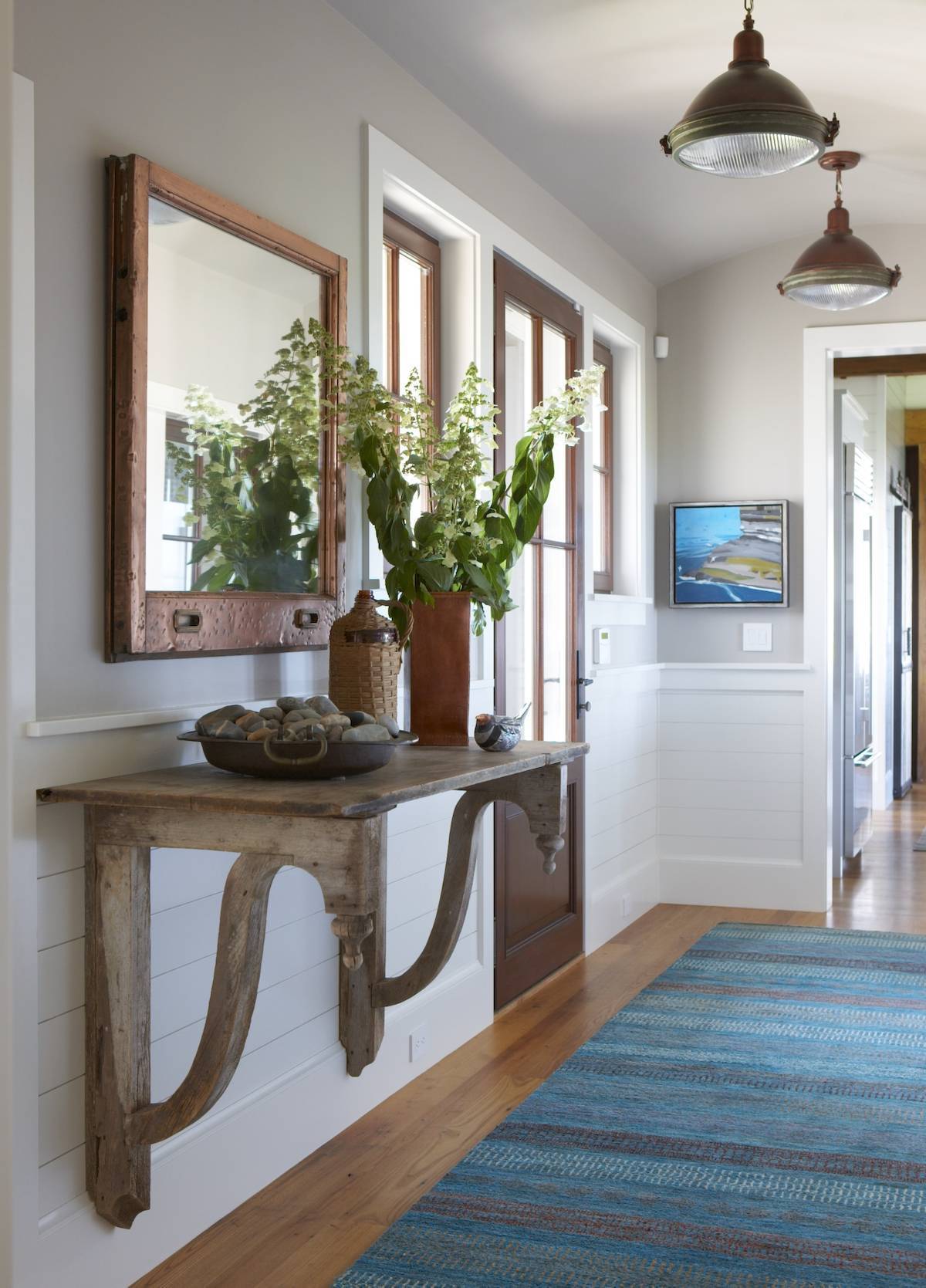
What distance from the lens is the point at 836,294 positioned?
13.7ft

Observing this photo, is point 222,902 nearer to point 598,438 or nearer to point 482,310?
point 482,310

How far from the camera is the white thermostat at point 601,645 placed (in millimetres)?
4652

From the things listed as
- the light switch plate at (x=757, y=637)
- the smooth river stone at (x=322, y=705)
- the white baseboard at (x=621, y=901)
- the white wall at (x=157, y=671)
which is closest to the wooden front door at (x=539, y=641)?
the white baseboard at (x=621, y=901)

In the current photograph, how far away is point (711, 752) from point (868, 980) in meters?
1.39

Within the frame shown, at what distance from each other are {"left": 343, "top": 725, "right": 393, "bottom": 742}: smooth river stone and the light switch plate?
3.42 meters

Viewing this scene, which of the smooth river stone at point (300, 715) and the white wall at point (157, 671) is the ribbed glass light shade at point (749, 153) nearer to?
the white wall at point (157, 671)

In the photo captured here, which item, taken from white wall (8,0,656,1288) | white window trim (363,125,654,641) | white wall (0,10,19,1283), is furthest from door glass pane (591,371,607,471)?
white wall (0,10,19,1283)

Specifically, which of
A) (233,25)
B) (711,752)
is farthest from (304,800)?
(711,752)

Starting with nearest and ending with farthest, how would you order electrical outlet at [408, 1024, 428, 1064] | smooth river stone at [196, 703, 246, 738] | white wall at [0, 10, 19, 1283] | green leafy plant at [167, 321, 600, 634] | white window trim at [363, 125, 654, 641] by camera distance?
white wall at [0, 10, 19, 1283]
smooth river stone at [196, 703, 246, 738]
green leafy plant at [167, 321, 600, 634]
white window trim at [363, 125, 654, 641]
electrical outlet at [408, 1024, 428, 1064]

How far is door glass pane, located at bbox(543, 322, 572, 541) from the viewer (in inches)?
168

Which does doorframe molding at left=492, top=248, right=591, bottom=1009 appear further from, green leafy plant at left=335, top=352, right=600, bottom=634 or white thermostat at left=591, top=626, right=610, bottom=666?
green leafy plant at left=335, top=352, right=600, bottom=634

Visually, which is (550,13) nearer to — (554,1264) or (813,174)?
(813,174)

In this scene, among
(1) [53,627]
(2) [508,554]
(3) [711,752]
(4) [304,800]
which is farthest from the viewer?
(3) [711,752]

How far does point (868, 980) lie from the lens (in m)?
4.10
